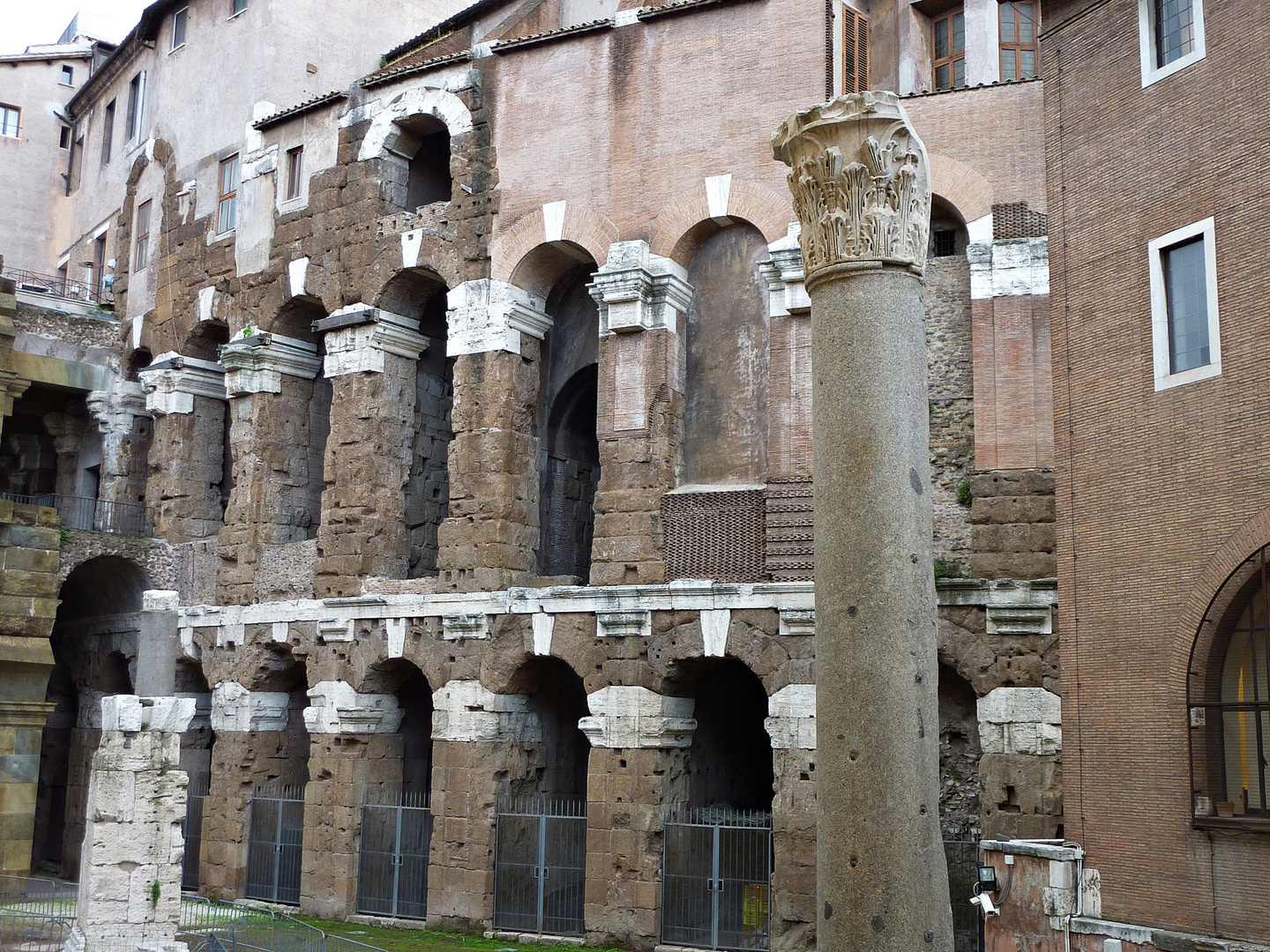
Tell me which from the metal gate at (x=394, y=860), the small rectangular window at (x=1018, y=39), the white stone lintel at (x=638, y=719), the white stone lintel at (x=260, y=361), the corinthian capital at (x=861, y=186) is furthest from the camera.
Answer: the white stone lintel at (x=260, y=361)

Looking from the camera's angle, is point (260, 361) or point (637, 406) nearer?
point (637, 406)

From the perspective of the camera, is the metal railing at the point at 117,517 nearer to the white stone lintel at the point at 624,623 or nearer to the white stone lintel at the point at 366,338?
the white stone lintel at the point at 366,338

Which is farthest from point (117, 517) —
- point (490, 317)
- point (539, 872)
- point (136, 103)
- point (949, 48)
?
point (949, 48)

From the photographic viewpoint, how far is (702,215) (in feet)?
65.3

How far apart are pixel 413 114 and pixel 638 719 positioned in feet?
33.8

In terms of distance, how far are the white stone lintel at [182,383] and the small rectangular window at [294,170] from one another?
368 cm

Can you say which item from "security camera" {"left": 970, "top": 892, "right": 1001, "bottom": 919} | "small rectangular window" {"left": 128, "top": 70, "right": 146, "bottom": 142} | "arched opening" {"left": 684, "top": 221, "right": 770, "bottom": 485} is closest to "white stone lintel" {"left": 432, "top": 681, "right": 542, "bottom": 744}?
"arched opening" {"left": 684, "top": 221, "right": 770, "bottom": 485}

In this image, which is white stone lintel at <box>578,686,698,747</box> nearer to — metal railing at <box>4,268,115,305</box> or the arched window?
the arched window

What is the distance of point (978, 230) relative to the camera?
1775cm

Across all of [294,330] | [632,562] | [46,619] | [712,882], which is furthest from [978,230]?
[46,619]

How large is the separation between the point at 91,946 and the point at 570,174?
39.3ft

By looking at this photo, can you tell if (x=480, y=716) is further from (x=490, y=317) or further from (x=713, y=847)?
(x=490, y=317)

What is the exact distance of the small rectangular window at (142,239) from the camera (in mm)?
29172

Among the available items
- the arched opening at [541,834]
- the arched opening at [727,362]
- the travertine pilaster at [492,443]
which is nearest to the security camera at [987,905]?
the arched opening at [541,834]
